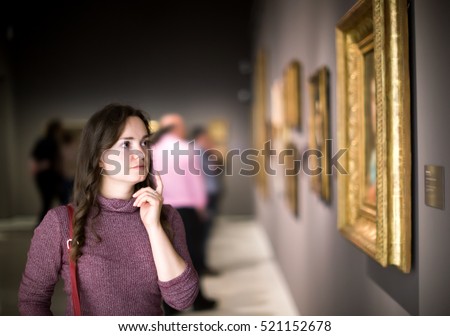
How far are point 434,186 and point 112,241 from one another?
1.11 meters

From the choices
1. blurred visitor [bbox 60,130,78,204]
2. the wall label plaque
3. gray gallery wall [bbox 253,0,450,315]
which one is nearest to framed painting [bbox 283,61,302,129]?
gray gallery wall [bbox 253,0,450,315]

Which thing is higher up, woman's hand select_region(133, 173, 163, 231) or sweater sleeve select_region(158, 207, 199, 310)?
woman's hand select_region(133, 173, 163, 231)

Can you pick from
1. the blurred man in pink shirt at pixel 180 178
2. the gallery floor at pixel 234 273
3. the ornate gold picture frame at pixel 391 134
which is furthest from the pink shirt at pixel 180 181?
the ornate gold picture frame at pixel 391 134

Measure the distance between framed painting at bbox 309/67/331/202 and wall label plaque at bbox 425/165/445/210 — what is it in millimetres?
1825

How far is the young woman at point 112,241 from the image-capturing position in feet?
7.25

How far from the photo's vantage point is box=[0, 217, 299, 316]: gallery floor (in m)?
6.44

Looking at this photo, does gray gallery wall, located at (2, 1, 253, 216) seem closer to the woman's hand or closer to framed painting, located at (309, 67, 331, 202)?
framed painting, located at (309, 67, 331, 202)

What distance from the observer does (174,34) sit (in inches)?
554

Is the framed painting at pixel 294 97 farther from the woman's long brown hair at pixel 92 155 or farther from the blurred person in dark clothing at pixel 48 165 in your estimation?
the blurred person in dark clothing at pixel 48 165

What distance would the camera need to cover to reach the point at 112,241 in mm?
2268

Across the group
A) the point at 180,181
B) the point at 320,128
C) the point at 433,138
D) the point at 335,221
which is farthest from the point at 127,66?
the point at 433,138

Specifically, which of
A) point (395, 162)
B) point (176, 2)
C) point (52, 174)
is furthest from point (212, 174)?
point (395, 162)

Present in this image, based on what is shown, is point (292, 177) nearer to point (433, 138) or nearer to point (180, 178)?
point (180, 178)

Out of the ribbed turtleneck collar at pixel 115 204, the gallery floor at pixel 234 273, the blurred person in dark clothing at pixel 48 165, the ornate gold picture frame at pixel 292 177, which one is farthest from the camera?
the blurred person in dark clothing at pixel 48 165
